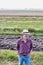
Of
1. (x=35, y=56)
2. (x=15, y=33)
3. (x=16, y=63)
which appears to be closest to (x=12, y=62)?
(x=16, y=63)

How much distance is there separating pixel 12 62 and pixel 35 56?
1.12 metres

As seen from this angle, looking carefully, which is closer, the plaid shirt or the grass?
the plaid shirt

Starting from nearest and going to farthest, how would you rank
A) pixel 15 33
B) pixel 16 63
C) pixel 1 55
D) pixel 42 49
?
pixel 16 63 → pixel 1 55 → pixel 42 49 → pixel 15 33

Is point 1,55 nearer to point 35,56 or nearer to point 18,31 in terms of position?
point 35,56

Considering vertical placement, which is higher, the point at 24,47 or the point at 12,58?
the point at 24,47

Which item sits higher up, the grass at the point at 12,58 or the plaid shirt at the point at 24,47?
the plaid shirt at the point at 24,47

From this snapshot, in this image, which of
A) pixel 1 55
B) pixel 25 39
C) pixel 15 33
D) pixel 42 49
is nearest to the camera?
pixel 25 39

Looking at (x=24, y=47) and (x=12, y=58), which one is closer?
(x=24, y=47)

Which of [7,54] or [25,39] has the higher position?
[25,39]

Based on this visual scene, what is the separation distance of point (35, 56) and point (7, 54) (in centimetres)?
126

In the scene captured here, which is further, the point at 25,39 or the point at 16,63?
the point at 16,63

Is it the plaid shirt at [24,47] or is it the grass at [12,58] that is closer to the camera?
the plaid shirt at [24,47]

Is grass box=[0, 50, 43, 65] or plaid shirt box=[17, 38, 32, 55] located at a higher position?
plaid shirt box=[17, 38, 32, 55]

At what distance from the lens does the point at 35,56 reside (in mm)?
11719
